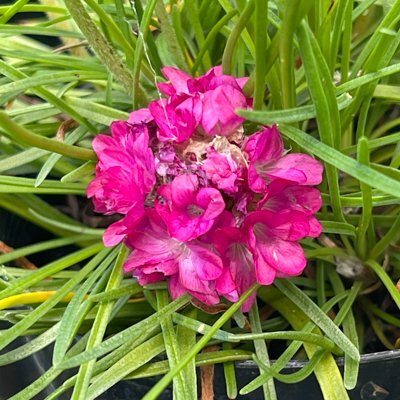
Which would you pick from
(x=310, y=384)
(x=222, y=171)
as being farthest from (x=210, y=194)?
(x=310, y=384)

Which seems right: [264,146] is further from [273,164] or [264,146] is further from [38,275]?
[38,275]

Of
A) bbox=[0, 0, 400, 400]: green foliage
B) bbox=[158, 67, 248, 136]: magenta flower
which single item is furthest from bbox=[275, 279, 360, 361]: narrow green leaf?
bbox=[158, 67, 248, 136]: magenta flower

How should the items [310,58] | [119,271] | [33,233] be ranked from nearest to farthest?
[310,58], [119,271], [33,233]

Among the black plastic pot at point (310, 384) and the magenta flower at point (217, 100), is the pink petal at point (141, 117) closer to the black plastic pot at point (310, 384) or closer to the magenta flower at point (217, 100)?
the magenta flower at point (217, 100)

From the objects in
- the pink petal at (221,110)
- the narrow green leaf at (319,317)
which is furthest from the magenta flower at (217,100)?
the narrow green leaf at (319,317)

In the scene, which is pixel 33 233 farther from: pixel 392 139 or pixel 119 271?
pixel 392 139

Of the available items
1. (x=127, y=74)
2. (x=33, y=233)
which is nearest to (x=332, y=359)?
(x=127, y=74)
